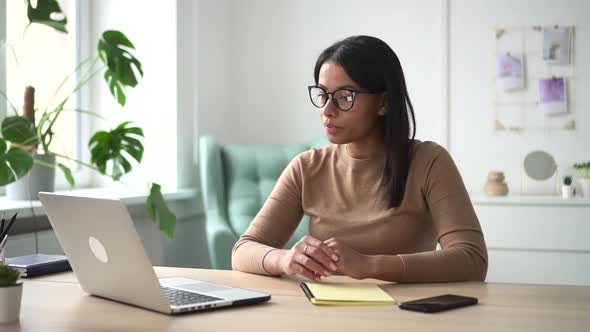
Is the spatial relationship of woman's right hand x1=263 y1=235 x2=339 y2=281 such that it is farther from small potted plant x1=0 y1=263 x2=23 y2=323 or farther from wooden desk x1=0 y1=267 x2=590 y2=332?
small potted plant x1=0 y1=263 x2=23 y2=323

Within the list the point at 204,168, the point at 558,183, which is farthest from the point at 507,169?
the point at 204,168

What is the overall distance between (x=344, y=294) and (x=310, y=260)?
0.18 meters

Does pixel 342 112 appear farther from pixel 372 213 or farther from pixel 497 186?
pixel 497 186

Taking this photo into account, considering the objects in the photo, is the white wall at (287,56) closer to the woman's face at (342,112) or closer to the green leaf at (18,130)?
the woman's face at (342,112)

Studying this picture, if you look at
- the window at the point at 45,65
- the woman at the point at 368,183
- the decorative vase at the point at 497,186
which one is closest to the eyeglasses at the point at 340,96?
the woman at the point at 368,183

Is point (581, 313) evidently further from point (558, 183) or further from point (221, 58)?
point (221, 58)

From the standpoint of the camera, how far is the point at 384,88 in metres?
2.19

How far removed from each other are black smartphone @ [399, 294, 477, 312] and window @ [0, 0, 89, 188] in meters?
1.87

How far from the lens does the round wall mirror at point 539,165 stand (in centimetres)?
376

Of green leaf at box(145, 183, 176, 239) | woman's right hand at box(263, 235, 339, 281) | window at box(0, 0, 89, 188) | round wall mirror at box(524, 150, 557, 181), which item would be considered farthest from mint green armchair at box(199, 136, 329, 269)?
green leaf at box(145, 183, 176, 239)

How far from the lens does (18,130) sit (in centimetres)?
137

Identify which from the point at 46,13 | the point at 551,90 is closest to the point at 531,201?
the point at 551,90

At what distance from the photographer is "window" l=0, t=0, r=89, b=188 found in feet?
9.80

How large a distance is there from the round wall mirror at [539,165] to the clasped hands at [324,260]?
229 cm
